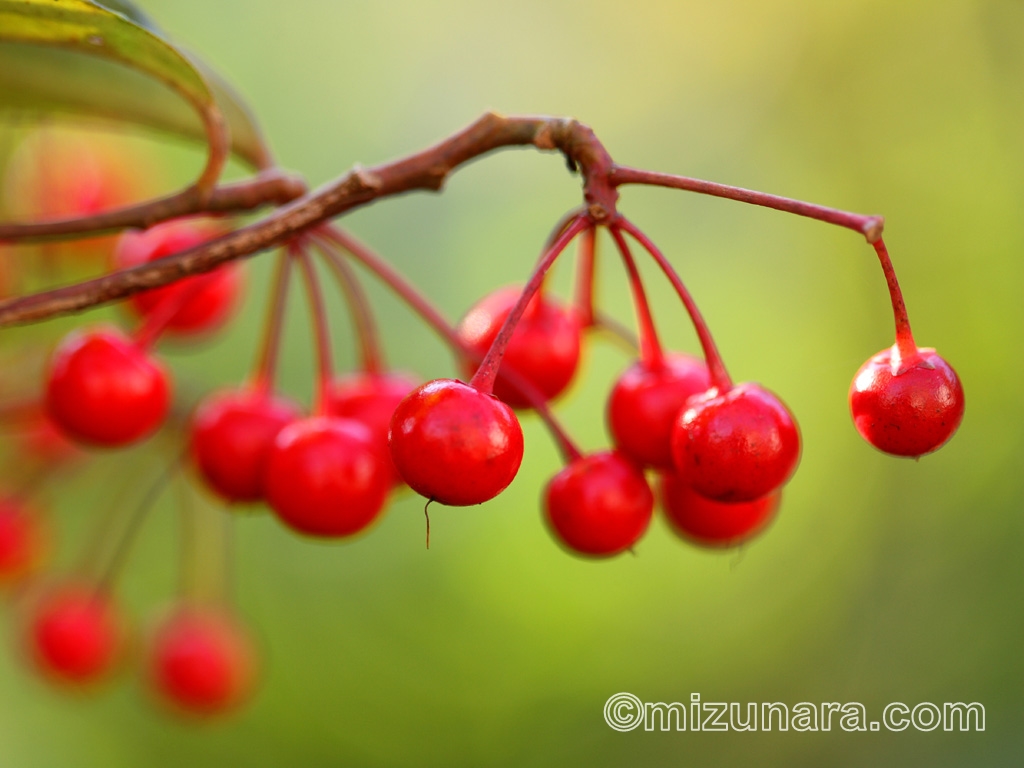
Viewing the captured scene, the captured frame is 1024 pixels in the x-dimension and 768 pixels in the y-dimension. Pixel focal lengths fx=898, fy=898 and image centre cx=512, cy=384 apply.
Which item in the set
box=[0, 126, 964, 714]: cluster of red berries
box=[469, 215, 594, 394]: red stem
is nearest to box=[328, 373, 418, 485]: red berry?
box=[0, 126, 964, 714]: cluster of red berries

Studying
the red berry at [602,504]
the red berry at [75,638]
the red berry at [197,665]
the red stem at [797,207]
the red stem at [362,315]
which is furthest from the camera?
the red berry at [197,665]

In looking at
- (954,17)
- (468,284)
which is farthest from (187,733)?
(954,17)

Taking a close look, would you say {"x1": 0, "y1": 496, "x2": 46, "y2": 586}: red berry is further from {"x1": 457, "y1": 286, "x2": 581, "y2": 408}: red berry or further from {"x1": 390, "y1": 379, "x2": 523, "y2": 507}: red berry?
{"x1": 390, "y1": 379, "x2": 523, "y2": 507}: red berry

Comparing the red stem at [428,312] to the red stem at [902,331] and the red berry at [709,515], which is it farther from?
the red stem at [902,331]

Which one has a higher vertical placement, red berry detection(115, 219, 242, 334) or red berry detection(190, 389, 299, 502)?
red berry detection(115, 219, 242, 334)

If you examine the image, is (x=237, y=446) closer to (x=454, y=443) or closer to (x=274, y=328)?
(x=274, y=328)

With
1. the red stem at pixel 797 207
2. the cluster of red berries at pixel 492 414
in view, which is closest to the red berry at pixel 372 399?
the cluster of red berries at pixel 492 414

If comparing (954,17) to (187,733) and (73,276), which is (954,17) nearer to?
(73,276)
